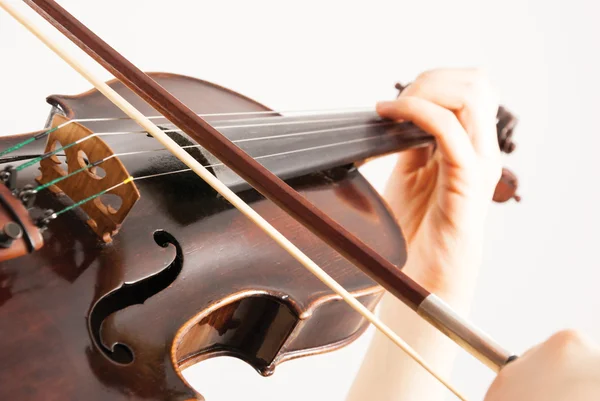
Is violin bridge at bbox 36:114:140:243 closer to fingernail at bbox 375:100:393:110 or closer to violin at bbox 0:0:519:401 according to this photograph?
violin at bbox 0:0:519:401

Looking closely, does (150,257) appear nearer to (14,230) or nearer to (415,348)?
(14,230)

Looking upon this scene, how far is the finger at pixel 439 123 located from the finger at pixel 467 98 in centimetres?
4

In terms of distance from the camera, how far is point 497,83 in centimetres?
152

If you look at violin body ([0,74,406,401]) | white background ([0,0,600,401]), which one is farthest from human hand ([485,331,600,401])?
white background ([0,0,600,401])

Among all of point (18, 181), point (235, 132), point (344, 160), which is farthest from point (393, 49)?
point (18, 181)

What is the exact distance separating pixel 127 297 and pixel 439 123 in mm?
527

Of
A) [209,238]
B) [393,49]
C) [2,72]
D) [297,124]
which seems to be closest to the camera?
[209,238]

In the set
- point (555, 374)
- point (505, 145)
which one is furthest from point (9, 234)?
point (505, 145)

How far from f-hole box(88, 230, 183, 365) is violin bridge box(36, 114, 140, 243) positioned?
4 centimetres

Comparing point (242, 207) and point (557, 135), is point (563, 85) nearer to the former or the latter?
point (557, 135)

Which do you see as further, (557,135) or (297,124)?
(557,135)

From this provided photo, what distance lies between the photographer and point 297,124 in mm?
728

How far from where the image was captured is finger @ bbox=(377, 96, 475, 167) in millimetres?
837

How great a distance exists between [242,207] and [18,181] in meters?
0.17
